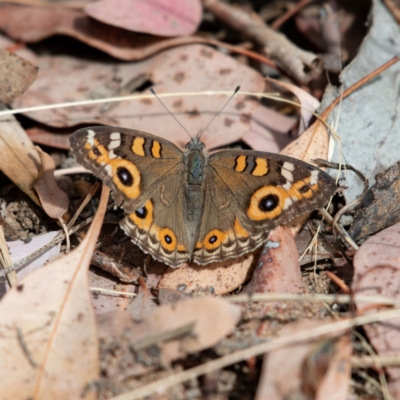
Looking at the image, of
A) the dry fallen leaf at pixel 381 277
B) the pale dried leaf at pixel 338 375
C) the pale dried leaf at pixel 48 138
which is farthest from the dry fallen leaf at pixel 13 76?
the pale dried leaf at pixel 338 375

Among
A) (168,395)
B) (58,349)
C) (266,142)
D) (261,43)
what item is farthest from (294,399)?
(261,43)

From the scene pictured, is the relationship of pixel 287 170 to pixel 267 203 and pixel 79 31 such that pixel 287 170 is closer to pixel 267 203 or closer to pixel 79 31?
pixel 267 203

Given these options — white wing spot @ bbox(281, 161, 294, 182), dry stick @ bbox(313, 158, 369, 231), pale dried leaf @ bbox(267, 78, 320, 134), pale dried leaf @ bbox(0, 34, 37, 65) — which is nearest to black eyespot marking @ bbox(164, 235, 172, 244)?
white wing spot @ bbox(281, 161, 294, 182)

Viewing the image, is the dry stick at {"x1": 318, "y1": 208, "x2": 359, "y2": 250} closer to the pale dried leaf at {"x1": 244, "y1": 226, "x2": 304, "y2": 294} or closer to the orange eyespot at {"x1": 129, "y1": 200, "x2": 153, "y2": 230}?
the pale dried leaf at {"x1": 244, "y1": 226, "x2": 304, "y2": 294}

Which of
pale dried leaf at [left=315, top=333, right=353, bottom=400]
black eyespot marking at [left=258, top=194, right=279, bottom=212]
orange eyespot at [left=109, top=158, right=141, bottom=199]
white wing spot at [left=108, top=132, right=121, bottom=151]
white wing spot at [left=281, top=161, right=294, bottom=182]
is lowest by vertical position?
pale dried leaf at [left=315, top=333, right=353, bottom=400]

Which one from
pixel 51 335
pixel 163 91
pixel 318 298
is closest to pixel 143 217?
pixel 51 335

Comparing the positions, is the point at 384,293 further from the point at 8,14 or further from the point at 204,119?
the point at 8,14
